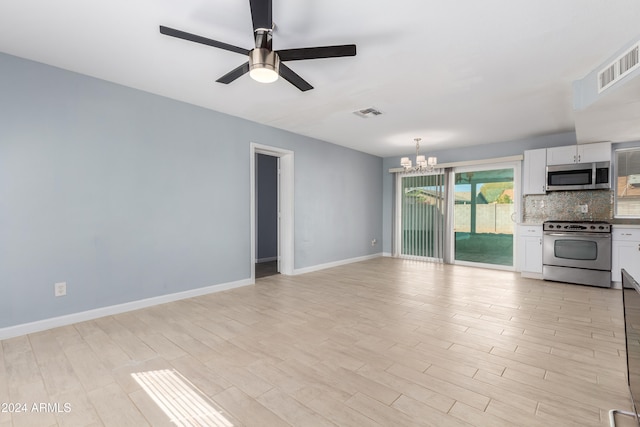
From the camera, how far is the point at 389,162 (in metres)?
7.50

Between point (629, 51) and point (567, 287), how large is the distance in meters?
3.48

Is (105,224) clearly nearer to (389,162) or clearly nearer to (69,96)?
(69,96)

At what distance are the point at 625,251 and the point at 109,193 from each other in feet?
22.7

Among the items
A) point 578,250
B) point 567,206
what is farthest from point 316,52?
point 567,206

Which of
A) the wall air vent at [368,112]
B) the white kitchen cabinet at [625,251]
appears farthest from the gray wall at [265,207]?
the white kitchen cabinet at [625,251]

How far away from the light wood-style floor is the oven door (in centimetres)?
85

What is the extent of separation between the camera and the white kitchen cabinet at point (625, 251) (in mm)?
4266

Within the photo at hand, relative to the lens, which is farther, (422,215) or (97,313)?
(422,215)

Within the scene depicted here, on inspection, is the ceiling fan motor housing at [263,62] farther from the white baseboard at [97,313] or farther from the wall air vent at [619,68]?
the white baseboard at [97,313]

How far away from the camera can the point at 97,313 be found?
3.16 m

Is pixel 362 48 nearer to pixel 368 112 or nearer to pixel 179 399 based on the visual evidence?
pixel 368 112

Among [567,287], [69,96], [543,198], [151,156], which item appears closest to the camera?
[69,96]

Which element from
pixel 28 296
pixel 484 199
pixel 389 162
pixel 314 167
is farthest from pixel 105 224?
pixel 484 199

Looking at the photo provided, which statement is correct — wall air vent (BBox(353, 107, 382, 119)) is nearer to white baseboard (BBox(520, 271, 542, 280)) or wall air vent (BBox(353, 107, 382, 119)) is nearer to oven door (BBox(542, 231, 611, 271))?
oven door (BBox(542, 231, 611, 271))
